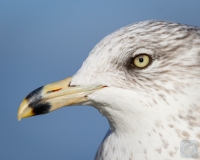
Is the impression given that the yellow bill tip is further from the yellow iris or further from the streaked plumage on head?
the yellow iris

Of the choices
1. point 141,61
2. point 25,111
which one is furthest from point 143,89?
point 25,111

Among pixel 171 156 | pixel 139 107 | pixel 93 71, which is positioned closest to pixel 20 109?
Answer: pixel 93 71

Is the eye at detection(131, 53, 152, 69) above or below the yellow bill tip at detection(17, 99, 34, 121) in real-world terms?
below

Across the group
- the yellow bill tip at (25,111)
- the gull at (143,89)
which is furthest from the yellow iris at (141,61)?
the yellow bill tip at (25,111)

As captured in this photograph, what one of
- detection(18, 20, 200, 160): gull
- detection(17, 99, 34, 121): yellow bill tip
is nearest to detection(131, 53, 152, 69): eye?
detection(18, 20, 200, 160): gull

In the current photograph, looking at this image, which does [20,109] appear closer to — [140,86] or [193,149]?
[140,86]

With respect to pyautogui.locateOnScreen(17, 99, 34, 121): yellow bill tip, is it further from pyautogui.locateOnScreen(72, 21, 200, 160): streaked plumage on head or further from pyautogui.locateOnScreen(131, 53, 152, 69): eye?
pyautogui.locateOnScreen(131, 53, 152, 69): eye

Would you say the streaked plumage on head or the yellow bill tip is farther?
the yellow bill tip

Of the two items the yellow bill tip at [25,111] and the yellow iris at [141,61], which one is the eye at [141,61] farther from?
the yellow bill tip at [25,111]
